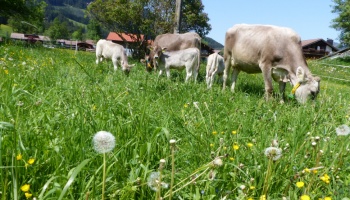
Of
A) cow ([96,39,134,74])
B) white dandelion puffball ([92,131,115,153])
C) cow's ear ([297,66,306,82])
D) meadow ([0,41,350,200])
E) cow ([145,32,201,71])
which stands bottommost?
meadow ([0,41,350,200])

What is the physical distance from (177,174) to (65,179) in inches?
27.0

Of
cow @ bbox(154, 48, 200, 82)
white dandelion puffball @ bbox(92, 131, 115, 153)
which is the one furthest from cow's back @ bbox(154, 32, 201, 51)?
white dandelion puffball @ bbox(92, 131, 115, 153)

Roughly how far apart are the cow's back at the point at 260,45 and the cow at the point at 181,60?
1320 millimetres

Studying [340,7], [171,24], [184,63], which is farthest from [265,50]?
[340,7]

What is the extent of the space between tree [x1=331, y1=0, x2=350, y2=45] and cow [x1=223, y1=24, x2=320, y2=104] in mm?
45459

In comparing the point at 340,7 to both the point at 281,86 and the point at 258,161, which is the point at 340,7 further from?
the point at 258,161

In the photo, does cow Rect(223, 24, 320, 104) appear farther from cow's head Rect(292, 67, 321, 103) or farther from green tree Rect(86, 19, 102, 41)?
green tree Rect(86, 19, 102, 41)

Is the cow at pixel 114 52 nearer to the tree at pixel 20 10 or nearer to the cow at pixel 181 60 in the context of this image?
the cow at pixel 181 60

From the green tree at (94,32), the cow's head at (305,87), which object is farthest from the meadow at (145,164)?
the green tree at (94,32)

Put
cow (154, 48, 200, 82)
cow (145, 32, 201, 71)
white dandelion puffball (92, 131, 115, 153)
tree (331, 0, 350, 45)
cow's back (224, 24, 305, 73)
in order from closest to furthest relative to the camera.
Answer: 1. white dandelion puffball (92, 131, 115, 153)
2. cow's back (224, 24, 305, 73)
3. cow (154, 48, 200, 82)
4. cow (145, 32, 201, 71)
5. tree (331, 0, 350, 45)

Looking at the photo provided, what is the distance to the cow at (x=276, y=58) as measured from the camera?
638 cm

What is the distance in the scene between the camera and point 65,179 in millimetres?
1722

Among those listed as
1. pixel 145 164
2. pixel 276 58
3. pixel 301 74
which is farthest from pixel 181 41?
pixel 145 164

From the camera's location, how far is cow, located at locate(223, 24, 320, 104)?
6383mm
